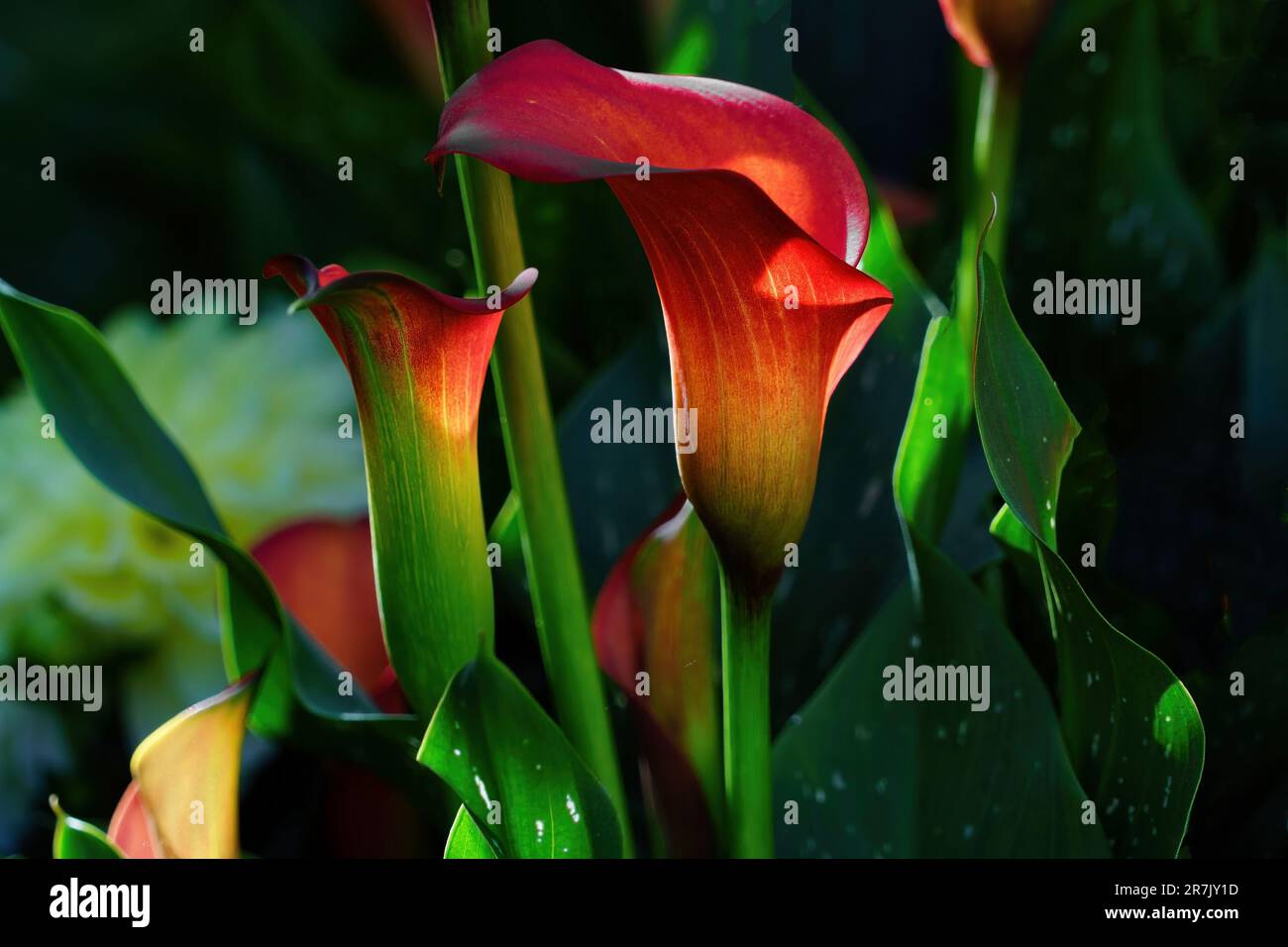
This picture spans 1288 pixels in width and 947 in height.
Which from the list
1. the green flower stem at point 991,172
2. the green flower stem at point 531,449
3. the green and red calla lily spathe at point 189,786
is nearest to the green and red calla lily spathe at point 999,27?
the green flower stem at point 991,172

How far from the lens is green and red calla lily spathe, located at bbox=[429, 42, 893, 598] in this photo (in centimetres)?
20

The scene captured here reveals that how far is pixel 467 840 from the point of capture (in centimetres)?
25

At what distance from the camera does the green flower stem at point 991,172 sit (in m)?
0.28

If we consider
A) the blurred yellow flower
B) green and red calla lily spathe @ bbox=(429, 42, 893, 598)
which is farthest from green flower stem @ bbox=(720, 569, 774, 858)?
the blurred yellow flower

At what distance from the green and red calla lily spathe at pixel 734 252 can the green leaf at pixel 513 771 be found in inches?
1.9

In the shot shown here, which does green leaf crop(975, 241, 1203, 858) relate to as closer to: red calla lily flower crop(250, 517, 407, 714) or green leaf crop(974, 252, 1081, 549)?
green leaf crop(974, 252, 1081, 549)

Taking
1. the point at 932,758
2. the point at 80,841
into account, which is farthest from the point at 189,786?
the point at 932,758

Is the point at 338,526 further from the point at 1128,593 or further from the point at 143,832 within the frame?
the point at 1128,593

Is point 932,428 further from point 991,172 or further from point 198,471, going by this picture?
point 198,471

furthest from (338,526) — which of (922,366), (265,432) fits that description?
(922,366)

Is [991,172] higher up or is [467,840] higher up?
[991,172]

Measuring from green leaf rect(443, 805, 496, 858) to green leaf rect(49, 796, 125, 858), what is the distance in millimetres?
74

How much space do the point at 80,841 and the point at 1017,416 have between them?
22cm
